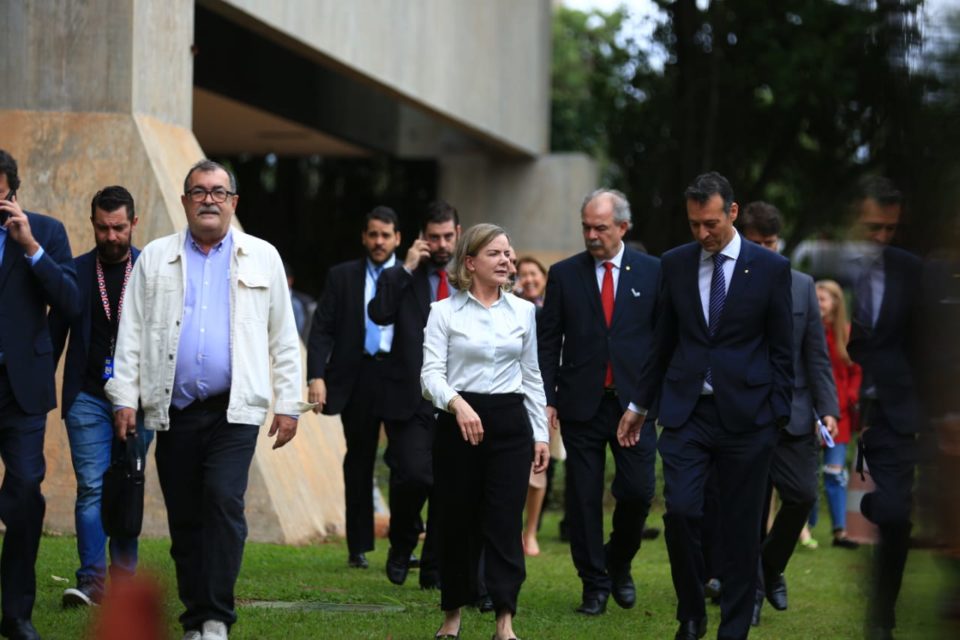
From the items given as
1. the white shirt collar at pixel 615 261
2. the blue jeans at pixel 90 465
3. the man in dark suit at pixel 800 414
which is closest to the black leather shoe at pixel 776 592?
the man in dark suit at pixel 800 414

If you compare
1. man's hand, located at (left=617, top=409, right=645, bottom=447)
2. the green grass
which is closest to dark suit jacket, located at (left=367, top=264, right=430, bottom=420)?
the green grass

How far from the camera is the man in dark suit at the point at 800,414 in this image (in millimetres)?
8750

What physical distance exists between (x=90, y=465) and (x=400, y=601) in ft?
6.51

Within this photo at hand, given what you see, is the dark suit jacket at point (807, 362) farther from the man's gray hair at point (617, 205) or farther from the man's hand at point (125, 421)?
the man's hand at point (125, 421)

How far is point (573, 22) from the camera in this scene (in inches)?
1811

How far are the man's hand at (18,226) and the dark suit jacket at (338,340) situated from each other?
3.24 meters

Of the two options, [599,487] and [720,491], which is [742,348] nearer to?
[720,491]

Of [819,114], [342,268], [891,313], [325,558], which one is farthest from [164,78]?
[819,114]

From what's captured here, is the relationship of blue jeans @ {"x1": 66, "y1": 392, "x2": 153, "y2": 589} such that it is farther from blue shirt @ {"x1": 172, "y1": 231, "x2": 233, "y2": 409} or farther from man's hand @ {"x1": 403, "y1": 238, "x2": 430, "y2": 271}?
man's hand @ {"x1": 403, "y1": 238, "x2": 430, "y2": 271}

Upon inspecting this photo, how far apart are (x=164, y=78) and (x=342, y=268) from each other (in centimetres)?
244

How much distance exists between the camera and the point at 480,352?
24.5 feet

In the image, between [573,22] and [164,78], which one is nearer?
[164,78]

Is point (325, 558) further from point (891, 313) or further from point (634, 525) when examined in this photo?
point (891, 313)

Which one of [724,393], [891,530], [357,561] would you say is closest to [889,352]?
[891,530]
